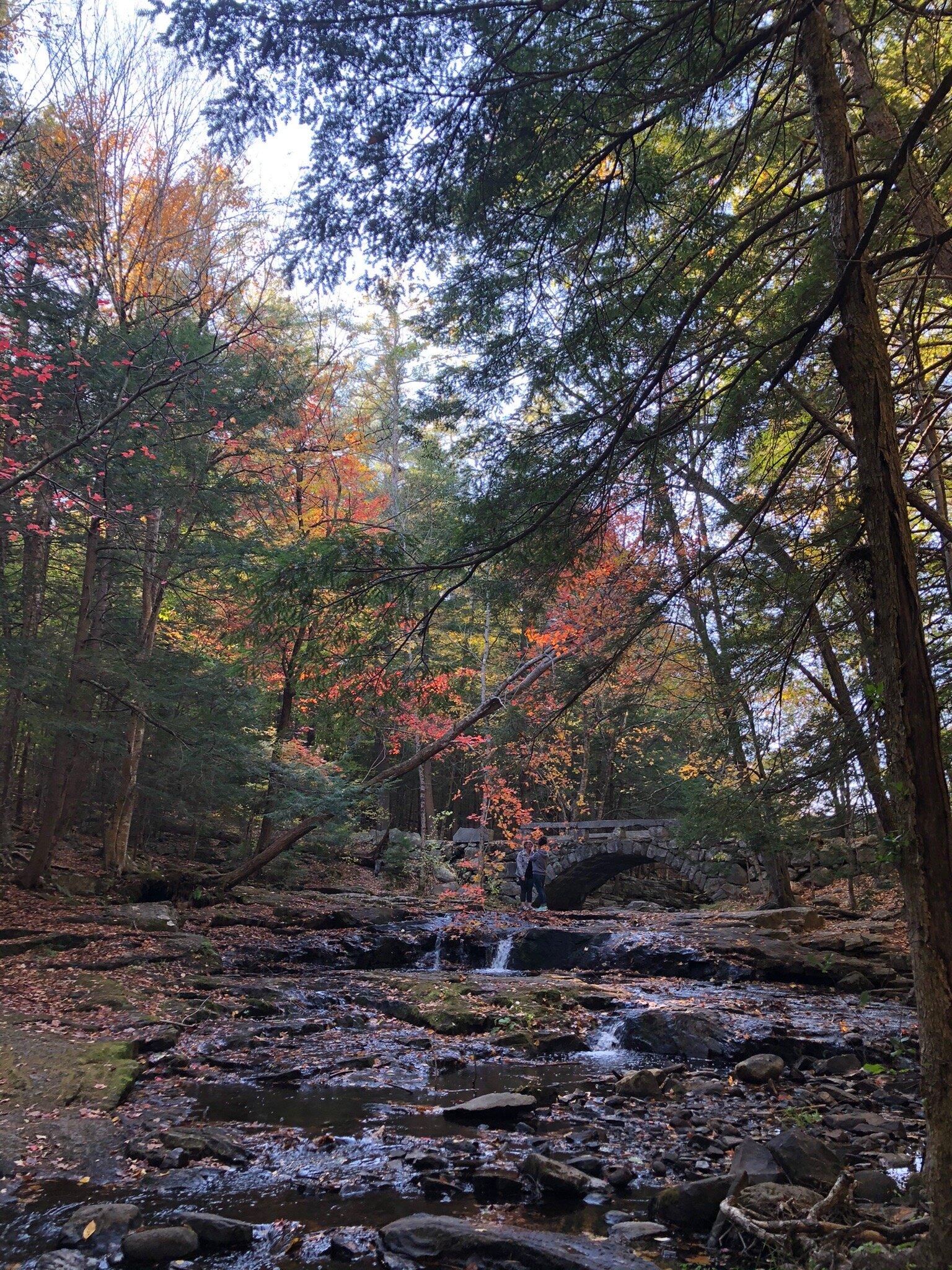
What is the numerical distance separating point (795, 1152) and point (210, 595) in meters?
14.8

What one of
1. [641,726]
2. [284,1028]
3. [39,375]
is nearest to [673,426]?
[284,1028]

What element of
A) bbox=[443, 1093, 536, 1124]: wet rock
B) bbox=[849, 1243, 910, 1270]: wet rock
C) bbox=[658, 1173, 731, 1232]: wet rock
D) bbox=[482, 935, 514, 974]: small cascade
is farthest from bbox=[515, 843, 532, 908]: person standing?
bbox=[849, 1243, 910, 1270]: wet rock

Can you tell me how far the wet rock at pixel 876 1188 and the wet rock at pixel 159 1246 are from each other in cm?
325

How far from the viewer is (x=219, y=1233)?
3770 mm

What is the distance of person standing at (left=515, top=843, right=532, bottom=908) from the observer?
776 inches

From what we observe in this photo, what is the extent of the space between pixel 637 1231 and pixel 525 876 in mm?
16228

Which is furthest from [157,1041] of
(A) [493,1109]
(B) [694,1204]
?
(B) [694,1204]

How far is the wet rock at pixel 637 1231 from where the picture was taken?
151 inches

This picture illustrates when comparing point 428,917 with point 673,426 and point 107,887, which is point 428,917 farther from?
point 673,426

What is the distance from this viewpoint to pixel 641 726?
15633 millimetres

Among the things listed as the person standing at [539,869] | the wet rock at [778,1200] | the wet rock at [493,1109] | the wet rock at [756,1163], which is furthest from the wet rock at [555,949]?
the wet rock at [778,1200]

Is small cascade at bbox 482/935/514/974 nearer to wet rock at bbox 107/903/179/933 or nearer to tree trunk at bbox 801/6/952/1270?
wet rock at bbox 107/903/179/933

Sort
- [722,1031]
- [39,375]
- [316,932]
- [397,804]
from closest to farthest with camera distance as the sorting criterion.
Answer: [722,1031] → [39,375] → [316,932] → [397,804]

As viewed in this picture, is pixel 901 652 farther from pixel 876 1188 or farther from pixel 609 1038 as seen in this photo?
pixel 609 1038
